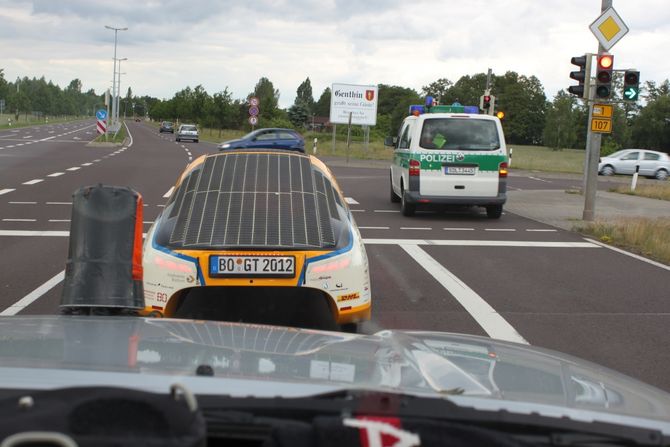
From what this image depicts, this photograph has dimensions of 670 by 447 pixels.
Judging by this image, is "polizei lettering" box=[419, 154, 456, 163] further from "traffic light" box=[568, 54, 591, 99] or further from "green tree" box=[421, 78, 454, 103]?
"green tree" box=[421, 78, 454, 103]

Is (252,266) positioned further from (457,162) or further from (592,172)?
(592,172)

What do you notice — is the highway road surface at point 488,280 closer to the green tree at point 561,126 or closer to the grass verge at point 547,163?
the grass verge at point 547,163

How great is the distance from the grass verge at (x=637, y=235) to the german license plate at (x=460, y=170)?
2229mm

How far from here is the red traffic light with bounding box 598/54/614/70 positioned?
15.9 metres

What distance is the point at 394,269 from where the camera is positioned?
10141mm

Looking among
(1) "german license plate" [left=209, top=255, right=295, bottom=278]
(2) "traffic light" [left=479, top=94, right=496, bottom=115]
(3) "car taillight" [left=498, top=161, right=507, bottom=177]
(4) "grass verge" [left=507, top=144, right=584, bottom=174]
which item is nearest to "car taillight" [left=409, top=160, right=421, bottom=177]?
(3) "car taillight" [left=498, top=161, right=507, bottom=177]

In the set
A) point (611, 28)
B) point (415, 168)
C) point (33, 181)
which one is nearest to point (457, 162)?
point (415, 168)

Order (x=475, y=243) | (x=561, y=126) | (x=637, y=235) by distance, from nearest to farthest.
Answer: (x=475, y=243)
(x=637, y=235)
(x=561, y=126)

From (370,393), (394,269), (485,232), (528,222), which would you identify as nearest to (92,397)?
(370,393)

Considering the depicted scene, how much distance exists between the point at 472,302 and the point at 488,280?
4.60ft

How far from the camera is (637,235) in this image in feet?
44.4

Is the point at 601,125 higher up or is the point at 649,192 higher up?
the point at 601,125

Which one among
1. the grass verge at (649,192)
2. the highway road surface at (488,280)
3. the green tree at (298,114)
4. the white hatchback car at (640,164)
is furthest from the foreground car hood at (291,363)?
the green tree at (298,114)

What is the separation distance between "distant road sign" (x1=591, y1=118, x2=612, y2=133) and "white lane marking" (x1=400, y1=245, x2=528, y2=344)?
Result: 19.9 feet
